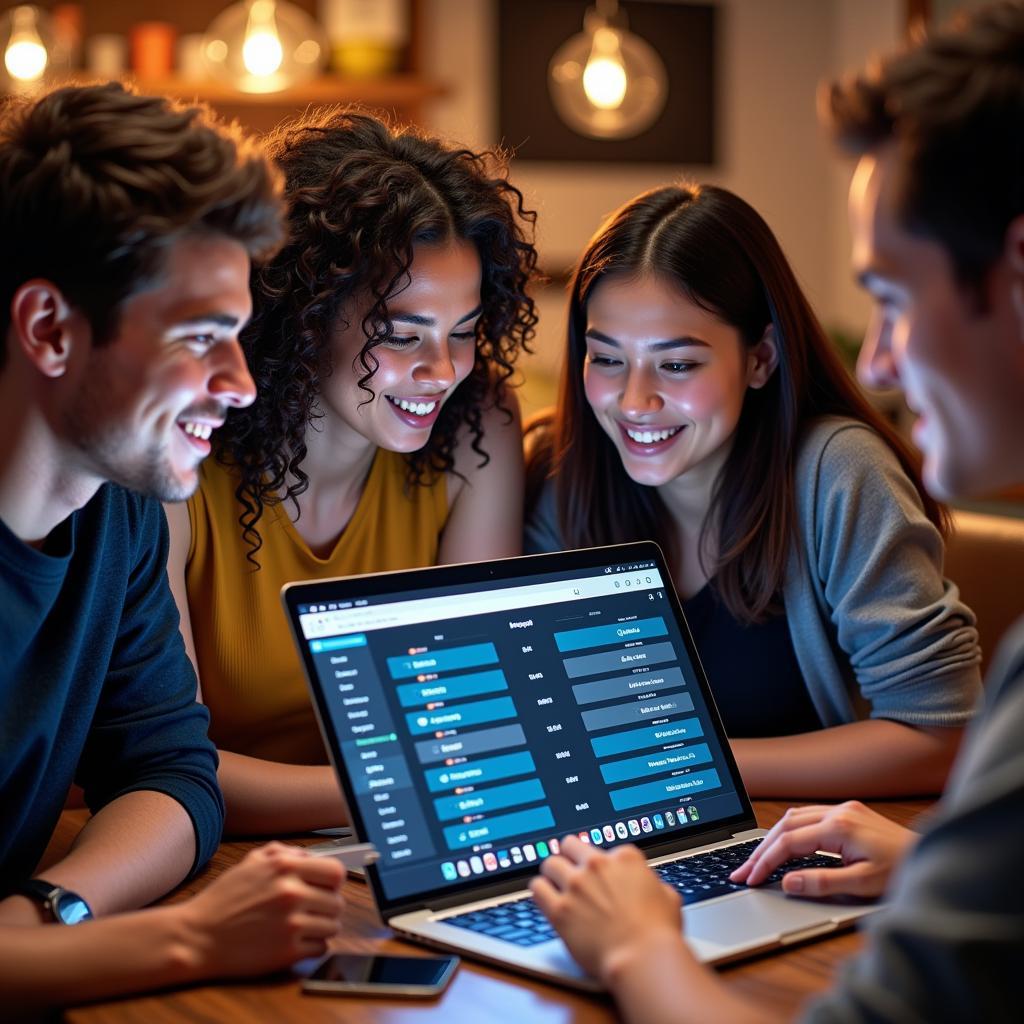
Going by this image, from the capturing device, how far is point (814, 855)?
1.31 metres

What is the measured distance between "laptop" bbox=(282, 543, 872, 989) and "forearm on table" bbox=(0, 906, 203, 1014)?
0.58ft

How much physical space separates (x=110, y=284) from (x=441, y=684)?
0.45m

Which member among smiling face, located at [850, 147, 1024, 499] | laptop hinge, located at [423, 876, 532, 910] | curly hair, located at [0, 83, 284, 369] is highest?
curly hair, located at [0, 83, 284, 369]

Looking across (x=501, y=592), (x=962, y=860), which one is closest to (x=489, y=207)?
(x=501, y=592)

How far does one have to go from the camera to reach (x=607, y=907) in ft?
3.42

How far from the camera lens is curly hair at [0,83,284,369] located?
115cm

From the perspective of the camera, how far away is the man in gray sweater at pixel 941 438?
0.77m

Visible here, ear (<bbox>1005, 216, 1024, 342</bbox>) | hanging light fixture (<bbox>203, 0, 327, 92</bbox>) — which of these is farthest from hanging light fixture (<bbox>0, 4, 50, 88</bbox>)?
ear (<bbox>1005, 216, 1024, 342</bbox>)

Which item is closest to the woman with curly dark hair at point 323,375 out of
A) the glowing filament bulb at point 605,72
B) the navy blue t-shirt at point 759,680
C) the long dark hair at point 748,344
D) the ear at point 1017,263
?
the long dark hair at point 748,344

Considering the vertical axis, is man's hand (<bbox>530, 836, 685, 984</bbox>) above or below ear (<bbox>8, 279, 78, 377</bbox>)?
below

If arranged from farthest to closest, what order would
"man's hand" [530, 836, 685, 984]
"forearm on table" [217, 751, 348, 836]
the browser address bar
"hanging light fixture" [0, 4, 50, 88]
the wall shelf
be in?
the wall shelf
"hanging light fixture" [0, 4, 50, 88]
"forearm on table" [217, 751, 348, 836]
the browser address bar
"man's hand" [530, 836, 685, 984]

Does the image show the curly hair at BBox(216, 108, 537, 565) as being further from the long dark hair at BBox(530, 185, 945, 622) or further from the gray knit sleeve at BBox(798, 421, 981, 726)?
the gray knit sleeve at BBox(798, 421, 981, 726)

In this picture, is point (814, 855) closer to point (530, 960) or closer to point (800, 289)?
point (530, 960)

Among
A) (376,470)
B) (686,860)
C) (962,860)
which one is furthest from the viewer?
(376,470)
